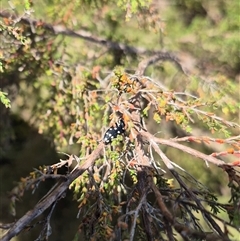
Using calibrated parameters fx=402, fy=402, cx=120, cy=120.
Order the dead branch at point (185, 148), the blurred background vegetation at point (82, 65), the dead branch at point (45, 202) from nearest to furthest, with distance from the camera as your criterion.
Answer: the dead branch at point (45, 202) → the dead branch at point (185, 148) → the blurred background vegetation at point (82, 65)

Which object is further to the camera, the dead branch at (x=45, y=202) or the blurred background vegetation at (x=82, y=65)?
the blurred background vegetation at (x=82, y=65)

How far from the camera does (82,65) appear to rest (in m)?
4.57

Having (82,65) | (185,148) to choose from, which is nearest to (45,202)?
(185,148)

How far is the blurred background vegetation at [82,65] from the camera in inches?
166

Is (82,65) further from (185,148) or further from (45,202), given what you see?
(45,202)

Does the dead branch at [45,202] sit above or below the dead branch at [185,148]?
below

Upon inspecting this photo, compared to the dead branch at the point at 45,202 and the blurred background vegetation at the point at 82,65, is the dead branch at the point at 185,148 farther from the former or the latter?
the blurred background vegetation at the point at 82,65

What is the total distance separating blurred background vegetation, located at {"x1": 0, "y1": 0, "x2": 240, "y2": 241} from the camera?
13.8 ft

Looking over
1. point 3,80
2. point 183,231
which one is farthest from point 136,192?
point 3,80

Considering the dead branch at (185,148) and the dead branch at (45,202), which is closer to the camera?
the dead branch at (45,202)

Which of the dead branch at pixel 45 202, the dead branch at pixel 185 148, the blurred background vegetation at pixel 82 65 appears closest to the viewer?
the dead branch at pixel 45 202

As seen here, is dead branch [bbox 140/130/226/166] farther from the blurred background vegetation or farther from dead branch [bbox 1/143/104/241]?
the blurred background vegetation

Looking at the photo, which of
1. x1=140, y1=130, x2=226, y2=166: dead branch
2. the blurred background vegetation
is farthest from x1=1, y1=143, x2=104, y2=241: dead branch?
the blurred background vegetation

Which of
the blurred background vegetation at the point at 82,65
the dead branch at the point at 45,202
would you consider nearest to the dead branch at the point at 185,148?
the dead branch at the point at 45,202
